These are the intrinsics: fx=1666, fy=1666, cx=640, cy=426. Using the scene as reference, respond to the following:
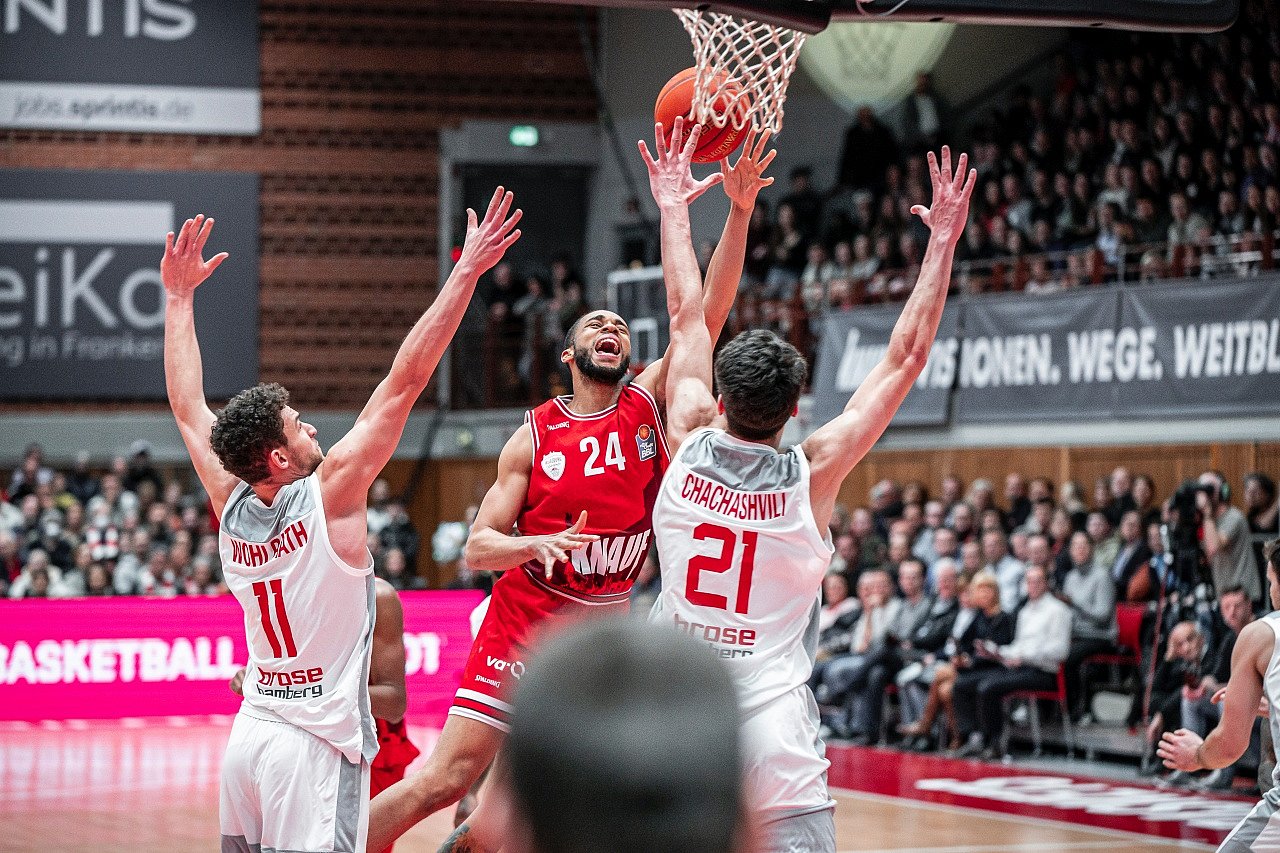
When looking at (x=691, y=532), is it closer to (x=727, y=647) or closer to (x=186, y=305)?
(x=727, y=647)

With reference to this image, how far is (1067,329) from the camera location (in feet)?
44.1

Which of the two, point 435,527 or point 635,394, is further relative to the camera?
point 435,527

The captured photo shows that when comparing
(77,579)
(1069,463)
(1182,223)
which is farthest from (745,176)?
(77,579)

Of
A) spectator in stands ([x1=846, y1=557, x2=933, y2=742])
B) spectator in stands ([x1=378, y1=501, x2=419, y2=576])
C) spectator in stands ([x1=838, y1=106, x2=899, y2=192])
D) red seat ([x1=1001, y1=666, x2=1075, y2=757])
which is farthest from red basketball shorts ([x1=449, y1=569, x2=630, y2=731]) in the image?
spectator in stands ([x1=838, y1=106, x2=899, y2=192])

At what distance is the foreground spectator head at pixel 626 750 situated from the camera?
1286 mm

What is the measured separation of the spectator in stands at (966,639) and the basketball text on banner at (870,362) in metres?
2.79

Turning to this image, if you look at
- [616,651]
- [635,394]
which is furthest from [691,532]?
[616,651]

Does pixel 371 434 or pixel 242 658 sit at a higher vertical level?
pixel 371 434

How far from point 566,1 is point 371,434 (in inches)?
77.1

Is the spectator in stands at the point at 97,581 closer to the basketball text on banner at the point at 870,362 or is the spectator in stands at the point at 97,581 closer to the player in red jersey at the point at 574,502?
the basketball text on banner at the point at 870,362

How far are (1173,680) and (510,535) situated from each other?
276 inches

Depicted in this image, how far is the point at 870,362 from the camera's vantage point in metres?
14.8

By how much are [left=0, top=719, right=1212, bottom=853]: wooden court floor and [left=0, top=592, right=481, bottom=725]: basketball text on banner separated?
3.54 ft

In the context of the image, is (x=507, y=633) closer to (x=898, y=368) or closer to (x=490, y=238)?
(x=490, y=238)
